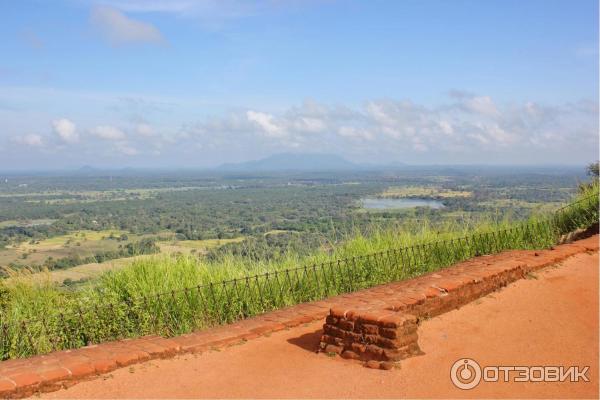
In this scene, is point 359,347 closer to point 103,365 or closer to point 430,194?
point 103,365

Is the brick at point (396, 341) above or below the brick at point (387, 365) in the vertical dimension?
above

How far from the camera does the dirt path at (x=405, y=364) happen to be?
3996 millimetres

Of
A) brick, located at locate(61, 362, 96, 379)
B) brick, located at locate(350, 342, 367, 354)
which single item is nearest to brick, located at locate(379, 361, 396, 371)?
brick, located at locate(350, 342, 367, 354)

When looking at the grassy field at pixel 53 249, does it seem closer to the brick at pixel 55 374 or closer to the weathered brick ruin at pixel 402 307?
the weathered brick ruin at pixel 402 307

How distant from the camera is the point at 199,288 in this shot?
5.72 metres

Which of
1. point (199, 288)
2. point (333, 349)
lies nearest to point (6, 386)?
point (199, 288)

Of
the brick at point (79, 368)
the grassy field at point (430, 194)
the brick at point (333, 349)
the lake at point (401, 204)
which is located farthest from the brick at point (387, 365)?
the grassy field at point (430, 194)

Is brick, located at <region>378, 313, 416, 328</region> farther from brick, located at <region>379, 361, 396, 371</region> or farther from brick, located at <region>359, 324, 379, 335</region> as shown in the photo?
brick, located at <region>379, 361, 396, 371</region>

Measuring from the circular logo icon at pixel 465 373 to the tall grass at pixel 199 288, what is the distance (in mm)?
2492

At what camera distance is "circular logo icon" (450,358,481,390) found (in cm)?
415

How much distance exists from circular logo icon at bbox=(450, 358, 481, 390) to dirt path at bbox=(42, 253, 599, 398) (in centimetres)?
6

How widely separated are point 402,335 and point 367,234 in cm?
463

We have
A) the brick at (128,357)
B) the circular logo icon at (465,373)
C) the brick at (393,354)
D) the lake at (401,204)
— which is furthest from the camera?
the lake at (401,204)

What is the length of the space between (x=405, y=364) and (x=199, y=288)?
2353mm
